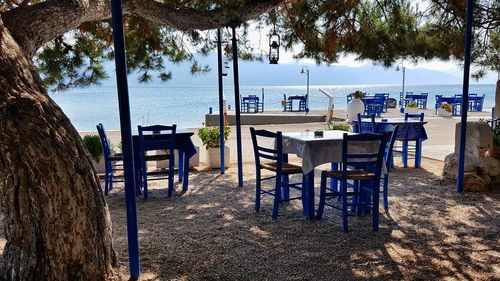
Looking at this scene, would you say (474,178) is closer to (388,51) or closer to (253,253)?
(388,51)

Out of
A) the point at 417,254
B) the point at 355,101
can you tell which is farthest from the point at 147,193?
the point at 355,101

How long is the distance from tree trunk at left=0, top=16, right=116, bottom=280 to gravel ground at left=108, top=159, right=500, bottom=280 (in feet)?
1.67

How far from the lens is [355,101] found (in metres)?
15.3

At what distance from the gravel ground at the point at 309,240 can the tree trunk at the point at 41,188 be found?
0.51m

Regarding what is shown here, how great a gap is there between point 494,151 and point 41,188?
5.32 metres

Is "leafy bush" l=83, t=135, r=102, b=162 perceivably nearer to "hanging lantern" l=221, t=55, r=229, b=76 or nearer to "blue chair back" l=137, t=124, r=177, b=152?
"blue chair back" l=137, t=124, r=177, b=152

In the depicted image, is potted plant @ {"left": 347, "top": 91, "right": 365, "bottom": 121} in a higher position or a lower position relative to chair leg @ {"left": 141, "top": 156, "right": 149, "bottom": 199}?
higher

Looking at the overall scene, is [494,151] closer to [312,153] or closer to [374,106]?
[312,153]

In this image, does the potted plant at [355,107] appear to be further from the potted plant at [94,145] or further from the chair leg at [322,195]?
the chair leg at [322,195]

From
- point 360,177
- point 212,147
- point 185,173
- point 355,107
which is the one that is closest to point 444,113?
point 355,107

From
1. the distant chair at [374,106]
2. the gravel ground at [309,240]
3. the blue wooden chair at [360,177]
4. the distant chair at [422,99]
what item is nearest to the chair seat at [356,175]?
the blue wooden chair at [360,177]

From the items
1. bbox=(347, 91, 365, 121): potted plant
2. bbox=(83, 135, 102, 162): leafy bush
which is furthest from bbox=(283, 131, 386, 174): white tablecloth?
bbox=(347, 91, 365, 121): potted plant

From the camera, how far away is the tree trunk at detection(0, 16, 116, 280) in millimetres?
2369

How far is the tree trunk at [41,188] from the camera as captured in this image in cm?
237
